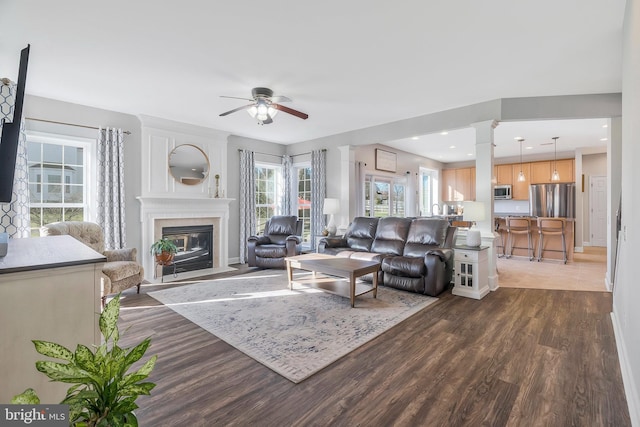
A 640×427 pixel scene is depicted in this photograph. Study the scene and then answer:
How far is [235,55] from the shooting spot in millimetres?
3096

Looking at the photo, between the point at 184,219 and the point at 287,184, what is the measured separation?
2.56 meters

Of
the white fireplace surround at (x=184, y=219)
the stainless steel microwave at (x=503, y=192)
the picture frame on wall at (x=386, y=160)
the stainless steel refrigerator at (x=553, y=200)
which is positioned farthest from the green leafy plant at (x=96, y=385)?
the stainless steel microwave at (x=503, y=192)

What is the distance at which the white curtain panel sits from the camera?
23.8 ft

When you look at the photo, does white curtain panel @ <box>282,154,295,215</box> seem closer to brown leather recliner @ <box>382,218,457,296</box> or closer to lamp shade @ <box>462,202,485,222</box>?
brown leather recliner @ <box>382,218,457,296</box>

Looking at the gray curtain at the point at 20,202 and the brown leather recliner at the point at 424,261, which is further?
the brown leather recliner at the point at 424,261

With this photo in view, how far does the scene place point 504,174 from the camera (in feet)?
30.0

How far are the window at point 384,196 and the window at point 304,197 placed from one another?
1408 mm

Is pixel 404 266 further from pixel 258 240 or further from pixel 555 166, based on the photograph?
pixel 555 166

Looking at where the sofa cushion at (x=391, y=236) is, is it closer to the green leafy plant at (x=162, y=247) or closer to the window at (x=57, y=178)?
the green leafy plant at (x=162, y=247)

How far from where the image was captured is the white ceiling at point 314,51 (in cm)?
241

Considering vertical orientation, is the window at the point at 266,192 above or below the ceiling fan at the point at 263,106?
below

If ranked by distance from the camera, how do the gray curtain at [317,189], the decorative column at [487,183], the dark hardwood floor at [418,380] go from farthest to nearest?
the gray curtain at [317,189], the decorative column at [487,183], the dark hardwood floor at [418,380]

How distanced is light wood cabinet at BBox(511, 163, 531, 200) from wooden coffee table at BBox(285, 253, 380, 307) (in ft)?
22.7

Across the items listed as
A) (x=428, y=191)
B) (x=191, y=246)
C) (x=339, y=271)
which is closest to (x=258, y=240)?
(x=191, y=246)
